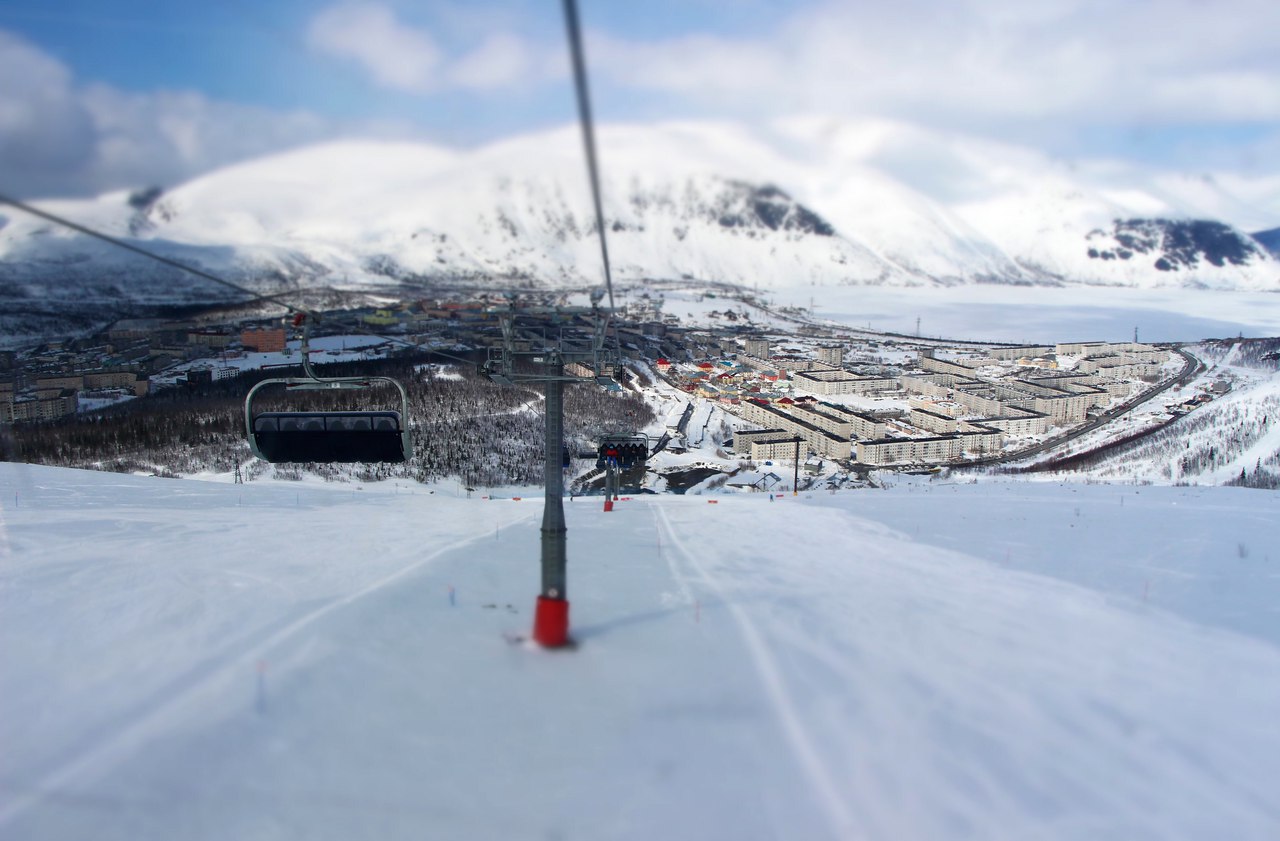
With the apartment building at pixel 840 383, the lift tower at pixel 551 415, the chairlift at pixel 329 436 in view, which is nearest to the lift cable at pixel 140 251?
the chairlift at pixel 329 436

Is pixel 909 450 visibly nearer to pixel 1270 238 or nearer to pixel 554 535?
pixel 554 535

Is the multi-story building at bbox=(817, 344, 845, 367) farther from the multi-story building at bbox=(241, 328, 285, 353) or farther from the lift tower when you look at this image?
the lift tower

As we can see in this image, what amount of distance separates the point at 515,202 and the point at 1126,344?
62.1 m

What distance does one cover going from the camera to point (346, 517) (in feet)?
22.9

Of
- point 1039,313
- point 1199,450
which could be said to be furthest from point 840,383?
point 1039,313

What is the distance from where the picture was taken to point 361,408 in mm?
17469

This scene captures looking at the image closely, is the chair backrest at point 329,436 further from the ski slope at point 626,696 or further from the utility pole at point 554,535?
the utility pole at point 554,535

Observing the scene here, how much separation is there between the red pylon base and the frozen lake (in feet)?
187

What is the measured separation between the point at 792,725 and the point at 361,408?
16.4 meters

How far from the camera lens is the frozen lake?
192 ft

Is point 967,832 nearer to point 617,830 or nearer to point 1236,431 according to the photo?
point 617,830

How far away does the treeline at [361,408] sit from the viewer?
1486 centimetres

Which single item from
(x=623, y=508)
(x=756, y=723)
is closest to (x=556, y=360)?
(x=756, y=723)

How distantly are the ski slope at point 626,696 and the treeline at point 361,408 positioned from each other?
9.95 metres
